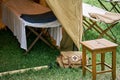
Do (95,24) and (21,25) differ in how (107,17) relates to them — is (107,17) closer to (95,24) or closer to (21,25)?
(95,24)

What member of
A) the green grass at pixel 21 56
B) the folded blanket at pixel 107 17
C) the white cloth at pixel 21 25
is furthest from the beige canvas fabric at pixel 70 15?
the folded blanket at pixel 107 17

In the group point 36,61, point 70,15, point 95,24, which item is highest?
point 70,15

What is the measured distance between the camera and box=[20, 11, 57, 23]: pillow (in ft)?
19.0

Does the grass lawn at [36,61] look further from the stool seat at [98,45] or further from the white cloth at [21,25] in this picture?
the stool seat at [98,45]

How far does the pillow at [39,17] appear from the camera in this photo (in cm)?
579

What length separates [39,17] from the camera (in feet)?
19.8

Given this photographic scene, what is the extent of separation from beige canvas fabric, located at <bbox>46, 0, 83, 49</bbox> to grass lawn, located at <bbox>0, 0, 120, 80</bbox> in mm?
584

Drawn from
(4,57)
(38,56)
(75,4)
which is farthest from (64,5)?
(4,57)

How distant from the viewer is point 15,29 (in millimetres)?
6211

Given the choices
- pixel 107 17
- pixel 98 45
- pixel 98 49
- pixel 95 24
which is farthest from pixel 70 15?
pixel 95 24

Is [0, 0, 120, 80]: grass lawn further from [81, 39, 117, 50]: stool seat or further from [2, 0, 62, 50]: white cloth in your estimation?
[81, 39, 117, 50]: stool seat

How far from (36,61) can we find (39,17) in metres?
0.97

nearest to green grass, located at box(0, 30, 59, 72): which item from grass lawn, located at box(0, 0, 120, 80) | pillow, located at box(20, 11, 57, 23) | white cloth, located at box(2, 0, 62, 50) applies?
grass lawn, located at box(0, 0, 120, 80)

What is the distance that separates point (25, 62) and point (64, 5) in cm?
122
